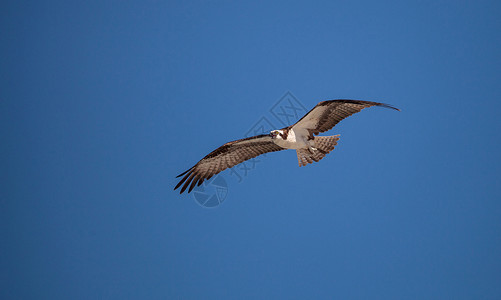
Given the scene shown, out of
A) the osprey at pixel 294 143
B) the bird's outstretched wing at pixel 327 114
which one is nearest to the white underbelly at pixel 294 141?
the osprey at pixel 294 143

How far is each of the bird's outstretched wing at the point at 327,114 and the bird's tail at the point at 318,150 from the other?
0.45m

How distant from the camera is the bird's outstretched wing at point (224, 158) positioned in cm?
1234

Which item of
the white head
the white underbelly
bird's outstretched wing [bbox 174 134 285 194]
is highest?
bird's outstretched wing [bbox 174 134 285 194]

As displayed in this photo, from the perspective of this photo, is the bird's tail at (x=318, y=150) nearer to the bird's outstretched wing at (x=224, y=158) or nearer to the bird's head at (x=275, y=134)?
the bird's outstretched wing at (x=224, y=158)

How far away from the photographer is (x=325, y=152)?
1218 centimetres

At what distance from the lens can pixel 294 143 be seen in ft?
38.8

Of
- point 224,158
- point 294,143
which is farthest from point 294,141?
point 224,158

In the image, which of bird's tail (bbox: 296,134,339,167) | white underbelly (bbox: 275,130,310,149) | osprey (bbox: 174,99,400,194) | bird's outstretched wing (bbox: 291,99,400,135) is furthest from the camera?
bird's tail (bbox: 296,134,339,167)

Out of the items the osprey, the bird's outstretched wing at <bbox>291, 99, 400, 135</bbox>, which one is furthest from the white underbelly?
the bird's outstretched wing at <bbox>291, 99, 400, 135</bbox>

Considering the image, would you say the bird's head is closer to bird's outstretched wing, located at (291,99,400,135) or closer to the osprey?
the osprey

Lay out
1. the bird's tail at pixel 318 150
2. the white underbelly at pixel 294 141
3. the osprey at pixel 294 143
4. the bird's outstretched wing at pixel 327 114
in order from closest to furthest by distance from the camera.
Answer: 1. the bird's outstretched wing at pixel 327 114
2. the osprey at pixel 294 143
3. the white underbelly at pixel 294 141
4. the bird's tail at pixel 318 150

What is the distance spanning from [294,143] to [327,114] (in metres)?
1.11

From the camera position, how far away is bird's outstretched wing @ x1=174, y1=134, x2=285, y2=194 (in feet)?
40.5

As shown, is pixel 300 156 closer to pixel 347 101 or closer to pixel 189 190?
pixel 347 101
